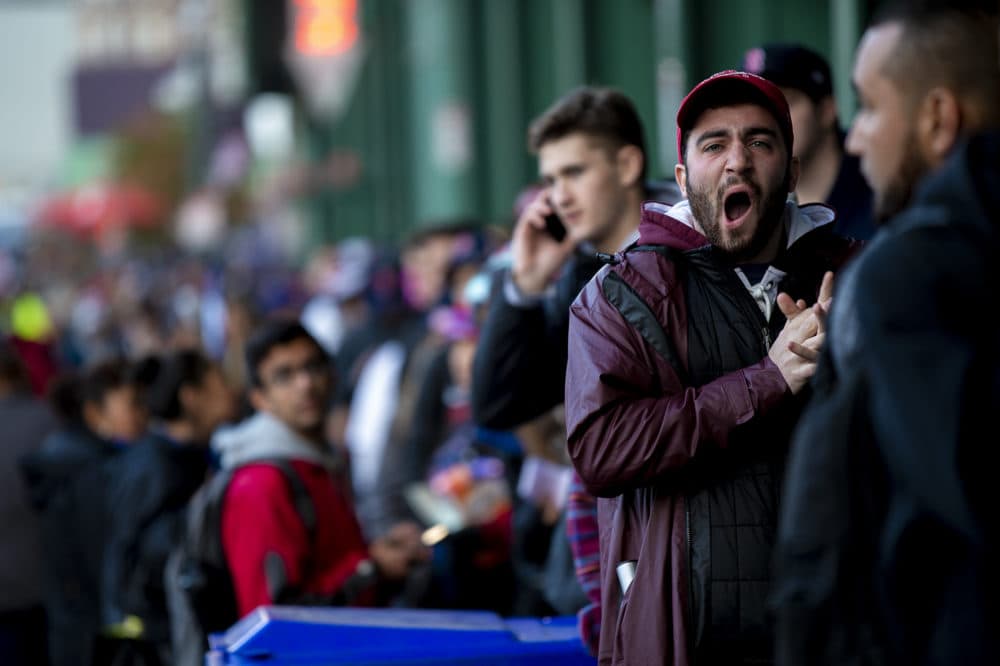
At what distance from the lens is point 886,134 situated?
2988mm

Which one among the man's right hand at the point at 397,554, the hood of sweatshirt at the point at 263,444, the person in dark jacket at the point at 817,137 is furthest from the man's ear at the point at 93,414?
the person in dark jacket at the point at 817,137

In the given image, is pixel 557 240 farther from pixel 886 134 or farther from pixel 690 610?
pixel 886 134

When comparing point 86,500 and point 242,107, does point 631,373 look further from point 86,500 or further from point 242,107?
point 242,107

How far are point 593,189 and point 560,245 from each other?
0.83ft

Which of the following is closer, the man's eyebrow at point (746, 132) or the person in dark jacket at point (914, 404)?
the person in dark jacket at point (914, 404)

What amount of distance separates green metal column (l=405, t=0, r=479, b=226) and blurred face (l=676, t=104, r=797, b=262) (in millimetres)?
12192

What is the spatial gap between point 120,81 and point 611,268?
97.6 meters

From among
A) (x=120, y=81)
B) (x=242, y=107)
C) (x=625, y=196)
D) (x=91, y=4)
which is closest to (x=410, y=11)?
(x=625, y=196)

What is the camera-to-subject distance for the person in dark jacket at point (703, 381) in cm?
346

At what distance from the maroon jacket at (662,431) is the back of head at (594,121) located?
1.08 meters

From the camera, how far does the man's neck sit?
16.6 ft

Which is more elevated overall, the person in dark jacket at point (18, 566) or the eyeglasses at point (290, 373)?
the eyeglasses at point (290, 373)

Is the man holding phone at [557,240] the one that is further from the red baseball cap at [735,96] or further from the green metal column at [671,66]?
the green metal column at [671,66]

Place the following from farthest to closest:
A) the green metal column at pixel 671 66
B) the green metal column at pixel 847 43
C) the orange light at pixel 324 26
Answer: the orange light at pixel 324 26 → the green metal column at pixel 671 66 → the green metal column at pixel 847 43
